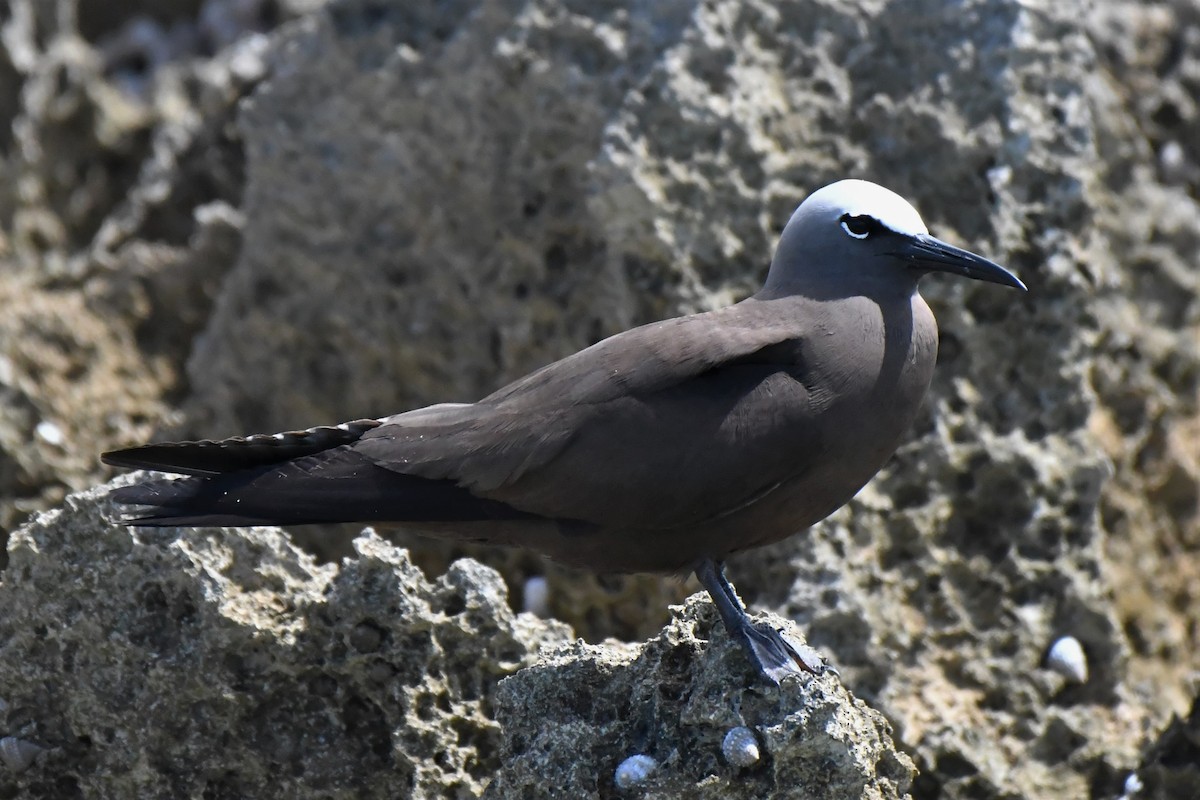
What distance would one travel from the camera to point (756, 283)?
6.34m

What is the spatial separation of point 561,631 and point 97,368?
11.7 ft

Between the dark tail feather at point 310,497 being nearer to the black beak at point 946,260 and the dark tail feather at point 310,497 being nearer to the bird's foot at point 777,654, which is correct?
the bird's foot at point 777,654

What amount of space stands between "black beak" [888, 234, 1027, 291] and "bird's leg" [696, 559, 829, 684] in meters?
1.36

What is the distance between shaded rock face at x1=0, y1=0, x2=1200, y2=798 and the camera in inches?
232

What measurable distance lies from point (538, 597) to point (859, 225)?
2.08 m

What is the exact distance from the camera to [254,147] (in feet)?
23.8

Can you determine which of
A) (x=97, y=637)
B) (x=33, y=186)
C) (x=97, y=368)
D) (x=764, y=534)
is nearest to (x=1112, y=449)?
(x=764, y=534)

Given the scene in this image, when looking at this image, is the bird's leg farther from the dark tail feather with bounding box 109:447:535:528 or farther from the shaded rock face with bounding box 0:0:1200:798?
the shaded rock face with bounding box 0:0:1200:798

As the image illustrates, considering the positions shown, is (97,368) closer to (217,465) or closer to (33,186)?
(33,186)

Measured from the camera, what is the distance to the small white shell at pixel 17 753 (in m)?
4.65

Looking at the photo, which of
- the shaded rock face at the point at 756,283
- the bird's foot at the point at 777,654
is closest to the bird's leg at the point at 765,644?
the bird's foot at the point at 777,654

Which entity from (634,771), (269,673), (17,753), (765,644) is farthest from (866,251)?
(17,753)

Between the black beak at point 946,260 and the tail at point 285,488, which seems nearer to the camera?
the tail at point 285,488

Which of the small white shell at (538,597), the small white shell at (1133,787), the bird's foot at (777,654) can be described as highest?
the small white shell at (538,597)
